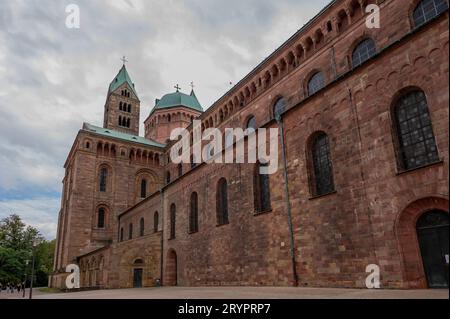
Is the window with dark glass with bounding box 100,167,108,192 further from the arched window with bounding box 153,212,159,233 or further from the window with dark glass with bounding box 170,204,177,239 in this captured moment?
the window with dark glass with bounding box 170,204,177,239

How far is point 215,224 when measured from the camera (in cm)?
2181

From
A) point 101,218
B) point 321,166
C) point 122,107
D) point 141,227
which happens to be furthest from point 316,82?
point 122,107

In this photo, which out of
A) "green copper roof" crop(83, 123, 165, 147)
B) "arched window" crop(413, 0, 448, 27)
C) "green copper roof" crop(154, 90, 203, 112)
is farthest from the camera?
"green copper roof" crop(154, 90, 203, 112)

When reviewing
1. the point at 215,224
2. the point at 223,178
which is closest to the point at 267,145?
the point at 223,178

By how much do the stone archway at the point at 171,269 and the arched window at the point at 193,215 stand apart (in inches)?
116

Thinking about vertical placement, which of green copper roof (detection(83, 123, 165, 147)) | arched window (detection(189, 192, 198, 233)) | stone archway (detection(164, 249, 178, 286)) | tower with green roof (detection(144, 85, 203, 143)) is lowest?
stone archway (detection(164, 249, 178, 286))

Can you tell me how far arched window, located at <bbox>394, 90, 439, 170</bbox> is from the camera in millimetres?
11320

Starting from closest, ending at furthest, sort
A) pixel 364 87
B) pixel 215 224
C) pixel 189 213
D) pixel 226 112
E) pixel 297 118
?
pixel 364 87 < pixel 297 118 < pixel 215 224 < pixel 189 213 < pixel 226 112

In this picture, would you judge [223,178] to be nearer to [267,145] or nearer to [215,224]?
[215,224]

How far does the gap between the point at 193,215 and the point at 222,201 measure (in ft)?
12.7

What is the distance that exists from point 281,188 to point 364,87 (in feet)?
19.3

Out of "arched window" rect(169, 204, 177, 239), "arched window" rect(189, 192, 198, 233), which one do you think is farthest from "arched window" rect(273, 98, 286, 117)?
"arched window" rect(169, 204, 177, 239)

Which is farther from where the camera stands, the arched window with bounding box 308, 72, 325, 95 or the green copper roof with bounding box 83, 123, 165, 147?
the green copper roof with bounding box 83, 123, 165, 147

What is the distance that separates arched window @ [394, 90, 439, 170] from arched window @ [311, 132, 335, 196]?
126 inches
